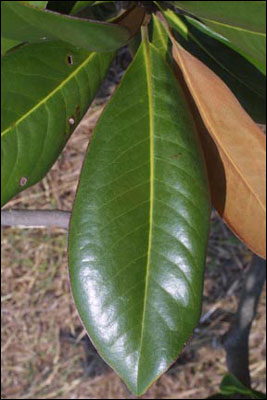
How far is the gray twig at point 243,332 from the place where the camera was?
1.42 m

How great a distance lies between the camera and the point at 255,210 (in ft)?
2.94

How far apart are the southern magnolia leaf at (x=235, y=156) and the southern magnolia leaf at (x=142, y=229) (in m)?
0.05

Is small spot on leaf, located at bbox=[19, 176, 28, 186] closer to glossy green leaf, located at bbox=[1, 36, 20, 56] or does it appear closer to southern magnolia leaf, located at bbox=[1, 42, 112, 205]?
southern magnolia leaf, located at bbox=[1, 42, 112, 205]

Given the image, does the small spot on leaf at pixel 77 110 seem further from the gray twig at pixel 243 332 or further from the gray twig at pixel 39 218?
the gray twig at pixel 243 332

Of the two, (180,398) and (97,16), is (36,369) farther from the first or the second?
(97,16)

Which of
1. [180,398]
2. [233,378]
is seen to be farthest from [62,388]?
[233,378]

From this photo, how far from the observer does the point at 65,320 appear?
8.27 ft

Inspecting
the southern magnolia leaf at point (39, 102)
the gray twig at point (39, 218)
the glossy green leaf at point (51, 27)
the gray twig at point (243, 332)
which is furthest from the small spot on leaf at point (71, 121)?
the gray twig at point (243, 332)

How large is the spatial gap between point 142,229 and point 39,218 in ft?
1.47

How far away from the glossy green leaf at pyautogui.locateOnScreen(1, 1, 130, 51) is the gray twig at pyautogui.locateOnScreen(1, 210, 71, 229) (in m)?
0.52

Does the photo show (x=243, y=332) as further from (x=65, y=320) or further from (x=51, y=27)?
(x=65, y=320)

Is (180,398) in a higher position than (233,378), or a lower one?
lower

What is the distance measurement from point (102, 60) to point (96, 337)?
367 mm

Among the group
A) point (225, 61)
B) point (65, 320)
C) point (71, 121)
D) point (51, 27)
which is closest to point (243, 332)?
point (225, 61)
